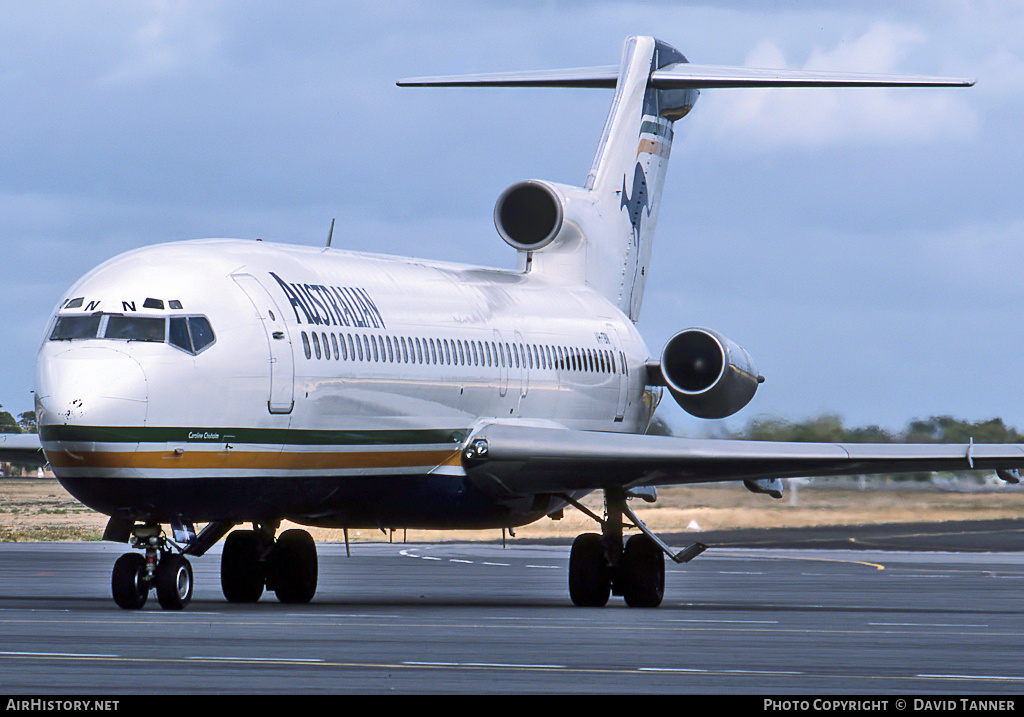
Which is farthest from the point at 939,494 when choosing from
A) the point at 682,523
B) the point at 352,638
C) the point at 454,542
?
the point at 352,638

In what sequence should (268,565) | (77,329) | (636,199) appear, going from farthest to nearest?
1. (636,199)
2. (268,565)
3. (77,329)

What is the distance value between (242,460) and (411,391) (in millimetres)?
3666

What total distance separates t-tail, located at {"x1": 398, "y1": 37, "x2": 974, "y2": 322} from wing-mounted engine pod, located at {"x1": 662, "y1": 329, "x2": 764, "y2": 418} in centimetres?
273

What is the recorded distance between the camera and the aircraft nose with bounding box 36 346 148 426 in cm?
1944

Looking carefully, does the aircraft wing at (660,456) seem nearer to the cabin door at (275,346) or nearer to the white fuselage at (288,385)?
the white fuselage at (288,385)

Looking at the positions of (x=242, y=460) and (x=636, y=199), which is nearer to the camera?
(x=242, y=460)

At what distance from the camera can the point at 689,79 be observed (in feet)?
107

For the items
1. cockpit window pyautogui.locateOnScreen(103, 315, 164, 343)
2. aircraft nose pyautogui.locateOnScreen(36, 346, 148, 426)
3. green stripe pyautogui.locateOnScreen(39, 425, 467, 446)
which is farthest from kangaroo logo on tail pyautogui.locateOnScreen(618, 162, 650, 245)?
aircraft nose pyautogui.locateOnScreen(36, 346, 148, 426)

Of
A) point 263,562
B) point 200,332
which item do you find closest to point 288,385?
point 200,332

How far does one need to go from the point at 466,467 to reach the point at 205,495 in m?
5.08

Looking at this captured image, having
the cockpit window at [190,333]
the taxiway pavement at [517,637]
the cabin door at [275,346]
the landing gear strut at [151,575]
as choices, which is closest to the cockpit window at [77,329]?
the cockpit window at [190,333]

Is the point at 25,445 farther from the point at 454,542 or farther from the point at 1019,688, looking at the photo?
the point at 454,542

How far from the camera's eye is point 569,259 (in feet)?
103

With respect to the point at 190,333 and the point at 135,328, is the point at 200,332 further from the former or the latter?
the point at 135,328
